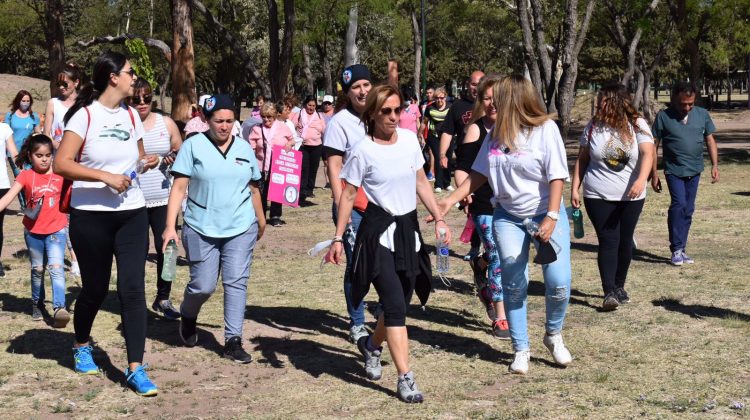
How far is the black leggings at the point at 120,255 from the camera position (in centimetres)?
601

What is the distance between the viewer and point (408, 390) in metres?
5.81

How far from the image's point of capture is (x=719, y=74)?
7612cm

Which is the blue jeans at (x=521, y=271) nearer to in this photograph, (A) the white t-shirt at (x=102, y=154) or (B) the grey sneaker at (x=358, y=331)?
(B) the grey sneaker at (x=358, y=331)

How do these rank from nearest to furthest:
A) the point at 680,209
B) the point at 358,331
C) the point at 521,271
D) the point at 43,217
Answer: the point at 521,271
the point at 358,331
the point at 43,217
the point at 680,209

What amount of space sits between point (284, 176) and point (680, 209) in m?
5.45

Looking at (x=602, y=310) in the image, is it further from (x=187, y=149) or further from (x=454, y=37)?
(x=454, y=37)

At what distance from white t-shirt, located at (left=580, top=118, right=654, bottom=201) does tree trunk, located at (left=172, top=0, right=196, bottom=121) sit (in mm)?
11653

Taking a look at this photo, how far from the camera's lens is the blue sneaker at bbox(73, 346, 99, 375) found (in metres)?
6.61

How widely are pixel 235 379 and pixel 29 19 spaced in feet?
150

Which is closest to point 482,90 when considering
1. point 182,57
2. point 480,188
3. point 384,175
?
point 480,188

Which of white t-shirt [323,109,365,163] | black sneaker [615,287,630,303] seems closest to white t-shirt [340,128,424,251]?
white t-shirt [323,109,365,163]

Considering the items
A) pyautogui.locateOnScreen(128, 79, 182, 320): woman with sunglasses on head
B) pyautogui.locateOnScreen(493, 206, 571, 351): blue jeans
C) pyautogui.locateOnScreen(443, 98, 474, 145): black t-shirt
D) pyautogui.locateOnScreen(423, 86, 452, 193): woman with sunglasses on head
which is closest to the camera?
pyautogui.locateOnScreen(493, 206, 571, 351): blue jeans

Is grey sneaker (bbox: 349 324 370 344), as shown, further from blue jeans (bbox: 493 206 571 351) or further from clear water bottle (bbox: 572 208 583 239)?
clear water bottle (bbox: 572 208 583 239)

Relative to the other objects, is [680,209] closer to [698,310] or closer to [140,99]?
[698,310]
